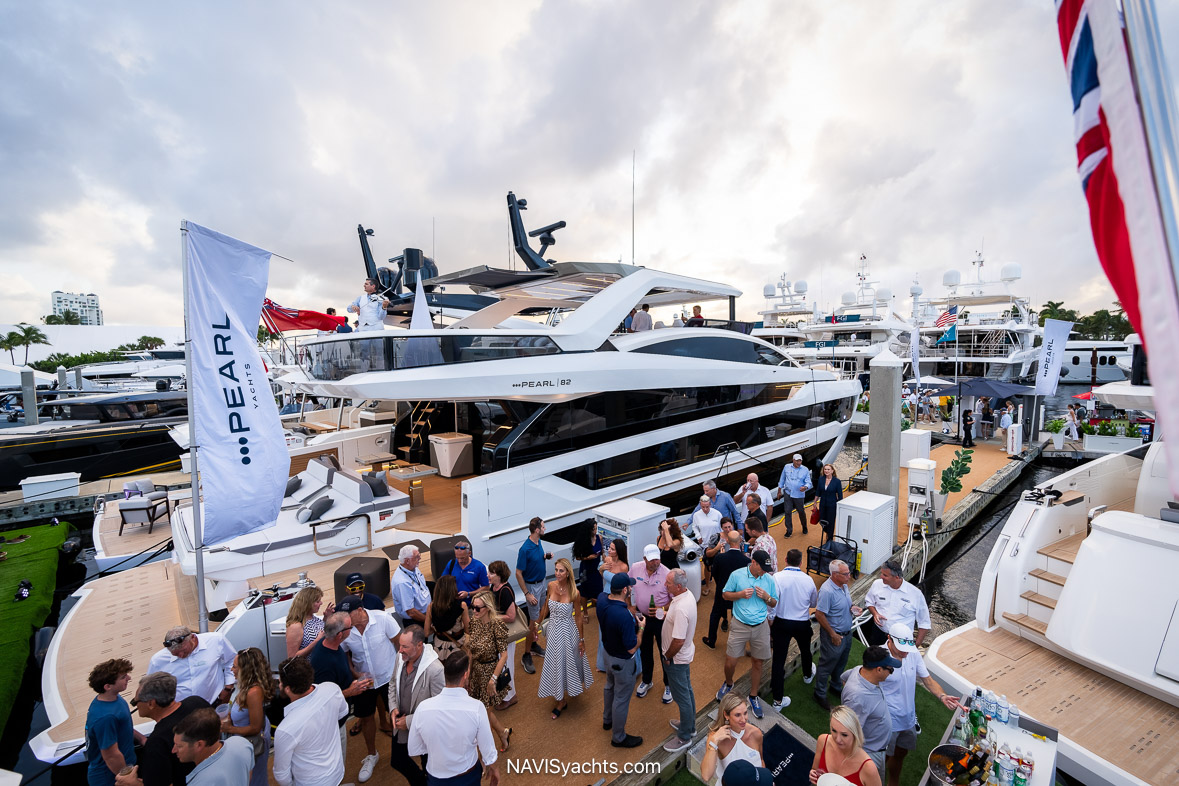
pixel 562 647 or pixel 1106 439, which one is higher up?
pixel 562 647

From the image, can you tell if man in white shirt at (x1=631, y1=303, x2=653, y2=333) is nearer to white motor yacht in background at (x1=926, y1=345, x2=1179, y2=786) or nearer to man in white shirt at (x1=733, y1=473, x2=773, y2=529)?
man in white shirt at (x1=733, y1=473, x2=773, y2=529)

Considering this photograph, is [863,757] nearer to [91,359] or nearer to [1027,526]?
[1027,526]

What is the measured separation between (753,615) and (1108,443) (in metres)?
16.5

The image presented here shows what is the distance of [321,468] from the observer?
7.55 meters

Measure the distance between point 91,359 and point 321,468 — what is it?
73185 millimetres

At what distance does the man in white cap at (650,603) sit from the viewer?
4.29m

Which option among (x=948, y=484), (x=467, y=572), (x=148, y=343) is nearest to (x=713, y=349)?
(x=948, y=484)

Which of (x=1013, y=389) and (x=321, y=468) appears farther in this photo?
(x=1013, y=389)

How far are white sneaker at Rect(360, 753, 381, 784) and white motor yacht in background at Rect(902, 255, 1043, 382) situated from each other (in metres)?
30.3

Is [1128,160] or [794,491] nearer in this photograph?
[1128,160]

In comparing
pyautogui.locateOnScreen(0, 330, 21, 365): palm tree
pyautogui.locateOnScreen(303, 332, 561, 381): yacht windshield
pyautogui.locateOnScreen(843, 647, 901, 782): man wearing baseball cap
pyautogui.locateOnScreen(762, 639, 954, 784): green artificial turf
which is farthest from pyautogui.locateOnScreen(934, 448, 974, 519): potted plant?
pyautogui.locateOnScreen(0, 330, 21, 365): palm tree

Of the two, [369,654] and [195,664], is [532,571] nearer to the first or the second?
[369,654]

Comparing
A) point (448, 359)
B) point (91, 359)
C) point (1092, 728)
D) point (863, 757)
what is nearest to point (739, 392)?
point (448, 359)

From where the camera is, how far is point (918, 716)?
14.8ft
